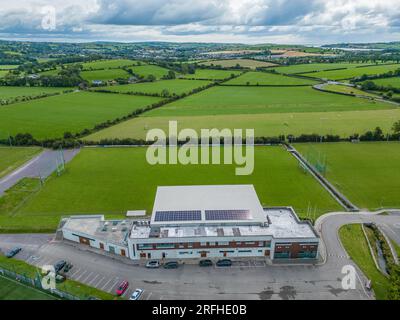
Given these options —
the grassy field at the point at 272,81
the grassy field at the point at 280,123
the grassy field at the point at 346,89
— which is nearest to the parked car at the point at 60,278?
the grassy field at the point at 280,123

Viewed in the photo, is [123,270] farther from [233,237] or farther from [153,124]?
[153,124]

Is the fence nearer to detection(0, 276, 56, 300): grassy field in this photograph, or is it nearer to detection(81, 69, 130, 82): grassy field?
detection(0, 276, 56, 300): grassy field

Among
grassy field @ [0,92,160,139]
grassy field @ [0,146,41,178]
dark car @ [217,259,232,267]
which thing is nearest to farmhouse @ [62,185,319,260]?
dark car @ [217,259,232,267]

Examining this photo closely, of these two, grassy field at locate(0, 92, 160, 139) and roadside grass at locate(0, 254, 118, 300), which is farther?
grassy field at locate(0, 92, 160, 139)

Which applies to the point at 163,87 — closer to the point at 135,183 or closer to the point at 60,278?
the point at 135,183

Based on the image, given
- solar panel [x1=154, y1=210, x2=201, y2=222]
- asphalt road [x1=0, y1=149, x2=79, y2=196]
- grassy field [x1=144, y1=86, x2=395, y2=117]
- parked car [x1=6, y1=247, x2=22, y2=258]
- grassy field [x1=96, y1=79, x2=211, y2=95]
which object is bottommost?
parked car [x1=6, y1=247, x2=22, y2=258]

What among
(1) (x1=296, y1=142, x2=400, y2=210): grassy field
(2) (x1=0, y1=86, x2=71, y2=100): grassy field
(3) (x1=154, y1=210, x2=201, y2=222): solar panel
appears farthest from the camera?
(2) (x1=0, y1=86, x2=71, y2=100): grassy field

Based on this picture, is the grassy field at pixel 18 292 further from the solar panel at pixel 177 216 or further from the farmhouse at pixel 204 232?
the solar panel at pixel 177 216

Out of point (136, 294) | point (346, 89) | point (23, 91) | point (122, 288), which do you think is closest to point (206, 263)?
point (136, 294)
